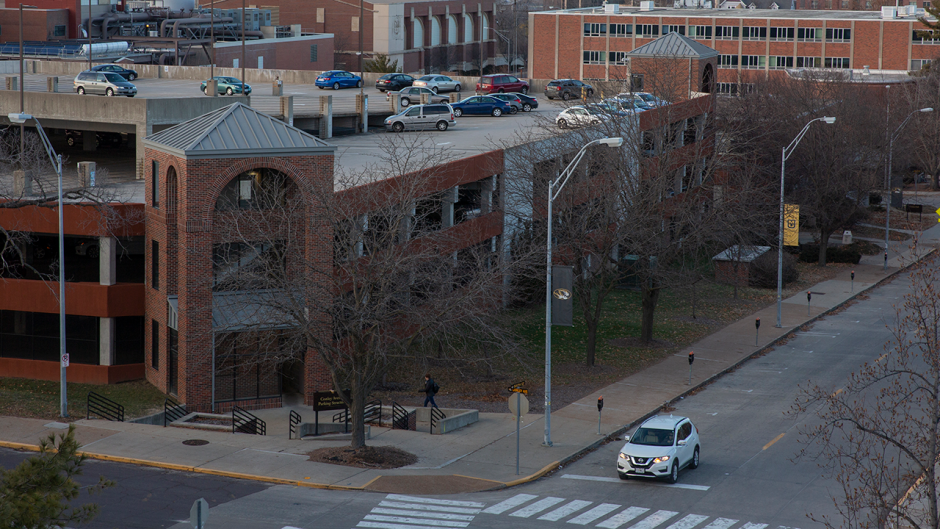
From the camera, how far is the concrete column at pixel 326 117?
5153 cm

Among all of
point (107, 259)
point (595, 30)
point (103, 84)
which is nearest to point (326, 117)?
point (103, 84)

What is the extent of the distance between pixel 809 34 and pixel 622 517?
336 ft

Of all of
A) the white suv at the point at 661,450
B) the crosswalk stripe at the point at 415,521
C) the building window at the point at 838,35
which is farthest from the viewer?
the building window at the point at 838,35

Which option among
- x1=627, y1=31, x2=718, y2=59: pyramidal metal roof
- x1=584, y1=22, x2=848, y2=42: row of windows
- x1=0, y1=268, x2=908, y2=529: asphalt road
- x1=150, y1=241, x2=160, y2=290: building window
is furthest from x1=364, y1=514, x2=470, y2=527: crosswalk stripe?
x1=584, y1=22, x2=848, y2=42: row of windows

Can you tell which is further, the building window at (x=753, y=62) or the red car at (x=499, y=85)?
the building window at (x=753, y=62)

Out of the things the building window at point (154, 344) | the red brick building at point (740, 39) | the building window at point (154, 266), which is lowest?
the building window at point (154, 344)

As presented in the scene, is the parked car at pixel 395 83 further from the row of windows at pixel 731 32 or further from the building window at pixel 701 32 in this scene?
the building window at pixel 701 32

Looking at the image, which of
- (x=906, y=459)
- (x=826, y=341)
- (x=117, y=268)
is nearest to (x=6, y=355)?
(x=117, y=268)

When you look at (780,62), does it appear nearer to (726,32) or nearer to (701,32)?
(726,32)

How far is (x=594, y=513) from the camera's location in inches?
879

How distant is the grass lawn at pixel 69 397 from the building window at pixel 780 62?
9700 cm

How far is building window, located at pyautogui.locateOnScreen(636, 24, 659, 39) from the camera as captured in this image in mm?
118875

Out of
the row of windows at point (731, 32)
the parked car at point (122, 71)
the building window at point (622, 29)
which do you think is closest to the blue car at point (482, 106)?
the parked car at point (122, 71)

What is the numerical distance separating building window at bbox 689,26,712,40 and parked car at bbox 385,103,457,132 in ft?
231
